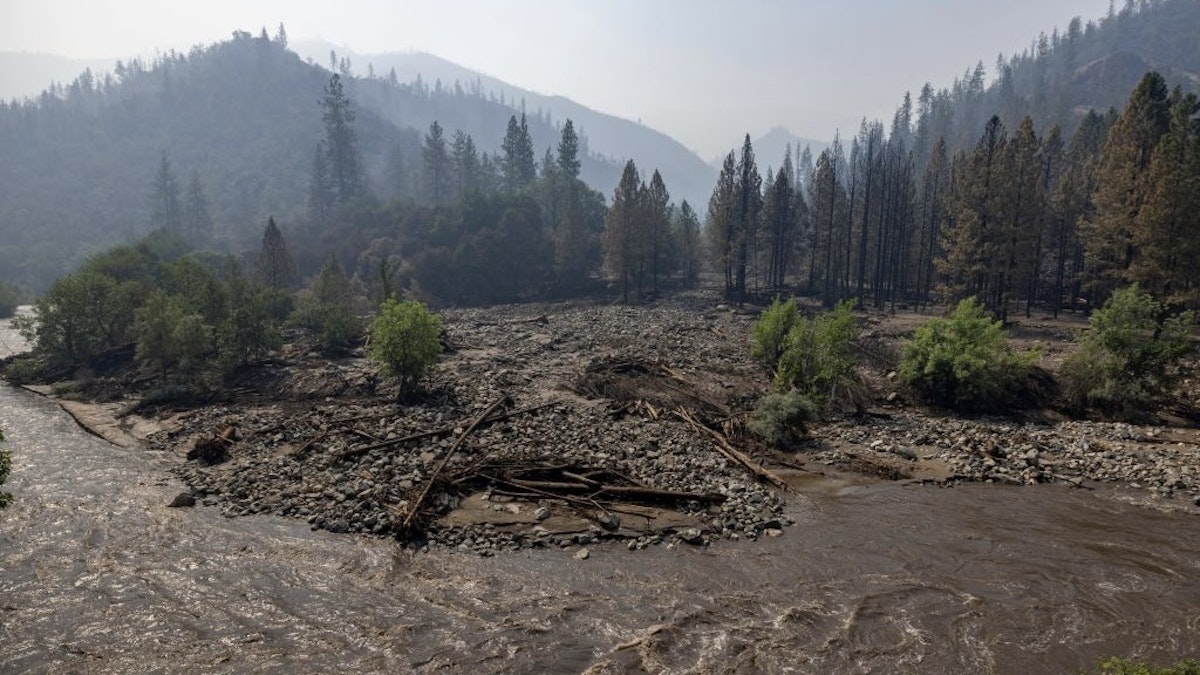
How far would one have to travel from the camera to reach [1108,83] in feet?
586

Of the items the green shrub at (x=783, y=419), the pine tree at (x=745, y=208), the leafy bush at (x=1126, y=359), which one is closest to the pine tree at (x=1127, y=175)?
the leafy bush at (x=1126, y=359)

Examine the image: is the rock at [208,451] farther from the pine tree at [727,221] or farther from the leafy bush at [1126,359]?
the pine tree at [727,221]

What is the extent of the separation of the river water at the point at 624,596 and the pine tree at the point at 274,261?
49736 mm

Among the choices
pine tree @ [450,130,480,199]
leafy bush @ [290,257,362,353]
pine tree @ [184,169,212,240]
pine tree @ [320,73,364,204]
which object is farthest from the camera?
pine tree @ [184,169,212,240]

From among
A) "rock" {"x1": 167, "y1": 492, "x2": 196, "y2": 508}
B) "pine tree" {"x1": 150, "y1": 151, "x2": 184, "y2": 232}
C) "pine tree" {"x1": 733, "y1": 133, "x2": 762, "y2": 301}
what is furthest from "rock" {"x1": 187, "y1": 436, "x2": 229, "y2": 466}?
"pine tree" {"x1": 150, "y1": 151, "x2": 184, "y2": 232}

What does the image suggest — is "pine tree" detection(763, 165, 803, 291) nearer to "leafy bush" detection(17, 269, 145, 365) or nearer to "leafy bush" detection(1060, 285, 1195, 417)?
"leafy bush" detection(1060, 285, 1195, 417)

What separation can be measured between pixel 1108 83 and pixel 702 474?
23068cm

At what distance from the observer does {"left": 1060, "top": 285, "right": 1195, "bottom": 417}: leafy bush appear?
24.9 meters

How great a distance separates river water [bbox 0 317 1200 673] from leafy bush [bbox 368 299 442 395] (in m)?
10.8

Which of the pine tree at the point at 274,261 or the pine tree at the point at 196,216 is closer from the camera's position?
the pine tree at the point at 274,261

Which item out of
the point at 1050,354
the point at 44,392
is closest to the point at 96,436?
the point at 44,392

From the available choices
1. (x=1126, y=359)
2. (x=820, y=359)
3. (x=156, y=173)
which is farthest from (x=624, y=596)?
(x=156, y=173)

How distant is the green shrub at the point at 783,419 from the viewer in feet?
75.3

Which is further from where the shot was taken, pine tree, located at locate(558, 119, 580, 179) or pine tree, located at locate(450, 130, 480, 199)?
pine tree, located at locate(450, 130, 480, 199)
